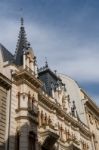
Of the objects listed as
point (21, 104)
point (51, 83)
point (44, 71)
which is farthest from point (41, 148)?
point (44, 71)

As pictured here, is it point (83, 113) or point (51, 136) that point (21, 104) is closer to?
point (51, 136)

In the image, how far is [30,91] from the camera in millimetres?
35312

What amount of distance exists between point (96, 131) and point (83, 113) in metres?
5.44

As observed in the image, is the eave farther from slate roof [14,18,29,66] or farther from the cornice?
slate roof [14,18,29,66]

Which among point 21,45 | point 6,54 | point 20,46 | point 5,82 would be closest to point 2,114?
point 5,82

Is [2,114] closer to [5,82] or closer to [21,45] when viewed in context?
[5,82]

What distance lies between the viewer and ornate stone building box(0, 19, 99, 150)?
31.8 m

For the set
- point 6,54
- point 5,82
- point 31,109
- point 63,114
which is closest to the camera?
point 5,82

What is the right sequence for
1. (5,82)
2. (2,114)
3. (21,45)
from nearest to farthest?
1. (2,114)
2. (5,82)
3. (21,45)

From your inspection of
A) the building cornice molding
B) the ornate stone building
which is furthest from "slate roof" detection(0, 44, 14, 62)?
the building cornice molding

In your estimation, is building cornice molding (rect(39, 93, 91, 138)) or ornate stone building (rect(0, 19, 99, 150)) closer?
ornate stone building (rect(0, 19, 99, 150))

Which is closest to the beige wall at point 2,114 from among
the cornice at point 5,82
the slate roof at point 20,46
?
the cornice at point 5,82

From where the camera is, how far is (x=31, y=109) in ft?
112

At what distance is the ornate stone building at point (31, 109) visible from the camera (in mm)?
31828
